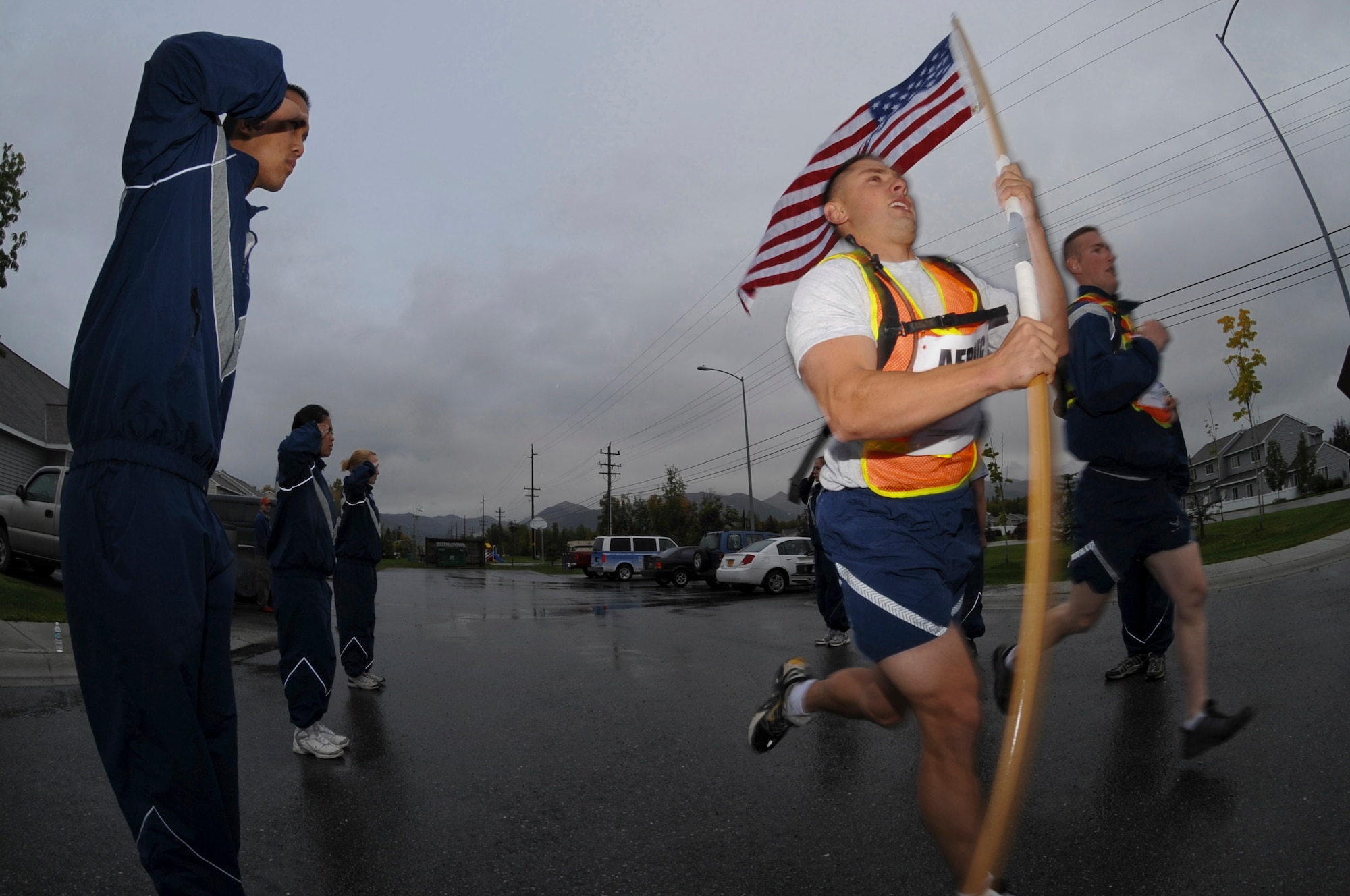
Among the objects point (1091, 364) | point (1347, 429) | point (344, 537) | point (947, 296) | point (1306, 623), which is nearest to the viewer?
point (947, 296)

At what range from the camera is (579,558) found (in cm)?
4353

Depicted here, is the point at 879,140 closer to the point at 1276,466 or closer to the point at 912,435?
the point at 912,435

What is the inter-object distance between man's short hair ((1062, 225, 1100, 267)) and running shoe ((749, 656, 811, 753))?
Result: 7.18 ft

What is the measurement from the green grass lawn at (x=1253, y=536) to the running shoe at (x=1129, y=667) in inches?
125

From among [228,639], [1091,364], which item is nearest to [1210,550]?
[1091,364]

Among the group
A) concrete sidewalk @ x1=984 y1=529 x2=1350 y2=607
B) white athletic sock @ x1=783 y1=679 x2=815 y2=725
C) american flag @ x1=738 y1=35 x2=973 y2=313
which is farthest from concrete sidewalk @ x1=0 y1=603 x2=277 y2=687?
concrete sidewalk @ x1=984 y1=529 x2=1350 y2=607

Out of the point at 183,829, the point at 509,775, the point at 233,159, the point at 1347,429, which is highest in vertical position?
the point at 1347,429

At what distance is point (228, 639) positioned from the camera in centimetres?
198

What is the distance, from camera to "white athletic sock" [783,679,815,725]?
2.90 m

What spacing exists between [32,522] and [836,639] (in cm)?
1501

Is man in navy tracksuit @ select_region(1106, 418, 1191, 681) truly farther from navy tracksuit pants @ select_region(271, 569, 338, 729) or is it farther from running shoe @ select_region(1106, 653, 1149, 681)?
navy tracksuit pants @ select_region(271, 569, 338, 729)

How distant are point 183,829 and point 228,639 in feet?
1.41

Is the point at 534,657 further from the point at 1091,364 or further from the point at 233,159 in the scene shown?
the point at 233,159

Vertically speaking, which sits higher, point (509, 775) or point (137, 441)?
point (137, 441)
